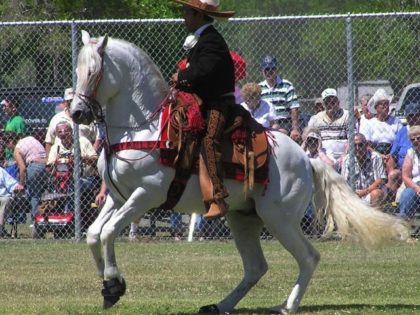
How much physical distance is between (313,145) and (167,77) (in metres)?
2.74

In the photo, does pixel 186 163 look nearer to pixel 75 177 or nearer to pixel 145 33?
pixel 75 177

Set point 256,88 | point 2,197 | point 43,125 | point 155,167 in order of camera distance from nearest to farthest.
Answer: point 155,167
point 256,88
point 2,197
point 43,125

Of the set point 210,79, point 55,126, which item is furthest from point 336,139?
point 210,79

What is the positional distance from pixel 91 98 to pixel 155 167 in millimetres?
733

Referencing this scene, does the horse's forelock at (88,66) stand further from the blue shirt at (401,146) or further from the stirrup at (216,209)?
the blue shirt at (401,146)

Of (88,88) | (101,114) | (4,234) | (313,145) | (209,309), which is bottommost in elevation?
(4,234)

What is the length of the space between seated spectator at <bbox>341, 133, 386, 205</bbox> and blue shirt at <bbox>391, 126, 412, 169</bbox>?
377mm

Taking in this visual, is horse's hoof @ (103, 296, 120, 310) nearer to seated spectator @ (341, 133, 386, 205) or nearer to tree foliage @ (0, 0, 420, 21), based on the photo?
seated spectator @ (341, 133, 386, 205)

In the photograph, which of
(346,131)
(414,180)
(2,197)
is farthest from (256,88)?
(2,197)

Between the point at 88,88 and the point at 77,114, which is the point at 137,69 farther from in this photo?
the point at 77,114

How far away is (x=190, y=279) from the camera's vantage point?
12578 millimetres

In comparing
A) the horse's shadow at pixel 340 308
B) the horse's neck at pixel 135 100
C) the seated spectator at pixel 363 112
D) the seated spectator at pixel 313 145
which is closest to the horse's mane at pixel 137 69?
the horse's neck at pixel 135 100

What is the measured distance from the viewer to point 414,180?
1661 centimetres

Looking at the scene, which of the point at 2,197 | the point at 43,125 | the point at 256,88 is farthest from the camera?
the point at 43,125
